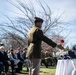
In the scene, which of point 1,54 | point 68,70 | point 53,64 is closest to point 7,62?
point 1,54

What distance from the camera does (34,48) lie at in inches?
233

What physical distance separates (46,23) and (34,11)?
170cm

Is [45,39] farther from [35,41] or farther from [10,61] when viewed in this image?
[10,61]

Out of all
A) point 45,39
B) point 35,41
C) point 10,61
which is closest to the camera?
point 45,39

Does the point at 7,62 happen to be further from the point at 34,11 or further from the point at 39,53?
the point at 34,11

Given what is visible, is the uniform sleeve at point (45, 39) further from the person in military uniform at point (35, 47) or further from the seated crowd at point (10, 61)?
the seated crowd at point (10, 61)

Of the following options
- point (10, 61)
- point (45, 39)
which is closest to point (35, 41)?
Answer: point (45, 39)

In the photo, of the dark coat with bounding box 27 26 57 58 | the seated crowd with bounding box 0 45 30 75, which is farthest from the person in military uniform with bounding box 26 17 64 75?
the seated crowd with bounding box 0 45 30 75

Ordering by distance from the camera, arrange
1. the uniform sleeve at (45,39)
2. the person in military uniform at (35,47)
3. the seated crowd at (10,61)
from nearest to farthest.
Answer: the uniform sleeve at (45,39)
the person in military uniform at (35,47)
the seated crowd at (10,61)

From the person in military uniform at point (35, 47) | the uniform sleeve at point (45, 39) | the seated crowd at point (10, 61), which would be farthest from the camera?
the seated crowd at point (10, 61)

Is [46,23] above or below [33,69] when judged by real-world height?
above

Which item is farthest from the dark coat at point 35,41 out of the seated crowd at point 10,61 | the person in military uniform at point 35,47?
the seated crowd at point 10,61

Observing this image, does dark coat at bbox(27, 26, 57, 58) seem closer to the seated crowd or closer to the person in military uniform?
the person in military uniform

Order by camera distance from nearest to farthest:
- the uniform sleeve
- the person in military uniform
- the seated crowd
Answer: the uniform sleeve
the person in military uniform
the seated crowd
